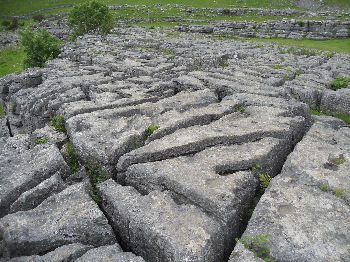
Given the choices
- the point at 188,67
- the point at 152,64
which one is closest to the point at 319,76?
the point at 188,67

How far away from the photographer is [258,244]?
5.16 metres

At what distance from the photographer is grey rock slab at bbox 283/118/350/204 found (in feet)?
21.7

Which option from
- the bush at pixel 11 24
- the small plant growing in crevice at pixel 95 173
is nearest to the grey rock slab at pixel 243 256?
the small plant growing in crevice at pixel 95 173

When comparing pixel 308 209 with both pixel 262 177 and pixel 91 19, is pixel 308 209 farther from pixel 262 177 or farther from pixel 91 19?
pixel 91 19

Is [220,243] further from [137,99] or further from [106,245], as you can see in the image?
[137,99]

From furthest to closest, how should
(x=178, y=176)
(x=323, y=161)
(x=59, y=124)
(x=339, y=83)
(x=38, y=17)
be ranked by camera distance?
(x=38, y=17) → (x=339, y=83) → (x=59, y=124) → (x=323, y=161) → (x=178, y=176)

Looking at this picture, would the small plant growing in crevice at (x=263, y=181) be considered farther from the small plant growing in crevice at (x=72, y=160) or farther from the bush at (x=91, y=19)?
the bush at (x=91, y=19)

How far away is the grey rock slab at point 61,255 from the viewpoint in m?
5.28

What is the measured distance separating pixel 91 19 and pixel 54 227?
36.0 m

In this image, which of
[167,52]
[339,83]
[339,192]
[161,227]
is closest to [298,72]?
[339,83]

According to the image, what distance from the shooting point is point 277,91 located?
1222 centimetres

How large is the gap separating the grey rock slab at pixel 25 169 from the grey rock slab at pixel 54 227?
878mm

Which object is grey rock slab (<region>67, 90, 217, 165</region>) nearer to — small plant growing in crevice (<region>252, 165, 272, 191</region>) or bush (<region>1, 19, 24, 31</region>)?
small plant growing in crevice (<region>252, 165, 272, 191</region>)

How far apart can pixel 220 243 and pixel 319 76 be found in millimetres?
13636
